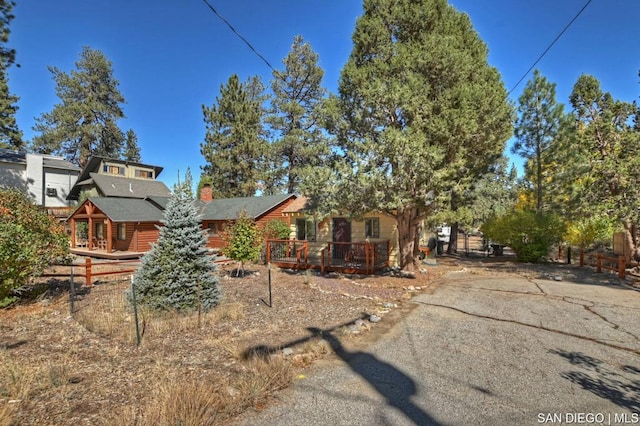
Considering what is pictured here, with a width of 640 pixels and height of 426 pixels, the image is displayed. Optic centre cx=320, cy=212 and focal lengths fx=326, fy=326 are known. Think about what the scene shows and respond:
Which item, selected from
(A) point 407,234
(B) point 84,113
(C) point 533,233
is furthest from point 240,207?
(B) point 84,113

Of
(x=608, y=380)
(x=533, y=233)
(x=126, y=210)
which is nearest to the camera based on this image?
(x=608, y=380)

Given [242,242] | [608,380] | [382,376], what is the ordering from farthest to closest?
[242,242]
[382,376]
[608,380]

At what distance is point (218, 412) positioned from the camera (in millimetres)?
3459

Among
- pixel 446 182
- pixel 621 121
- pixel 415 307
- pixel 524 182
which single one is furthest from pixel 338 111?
pixel 524 182

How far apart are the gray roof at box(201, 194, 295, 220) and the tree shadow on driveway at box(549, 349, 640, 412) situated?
19.0 m

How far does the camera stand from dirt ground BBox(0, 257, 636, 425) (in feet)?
12.0

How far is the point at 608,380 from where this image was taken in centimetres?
421

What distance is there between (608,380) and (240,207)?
70.4ft

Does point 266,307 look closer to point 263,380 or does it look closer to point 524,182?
point 263,380

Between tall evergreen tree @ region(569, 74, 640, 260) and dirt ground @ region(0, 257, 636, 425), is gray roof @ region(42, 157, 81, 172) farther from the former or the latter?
tall evergreen tree @ region(569, 74, 640, 260)

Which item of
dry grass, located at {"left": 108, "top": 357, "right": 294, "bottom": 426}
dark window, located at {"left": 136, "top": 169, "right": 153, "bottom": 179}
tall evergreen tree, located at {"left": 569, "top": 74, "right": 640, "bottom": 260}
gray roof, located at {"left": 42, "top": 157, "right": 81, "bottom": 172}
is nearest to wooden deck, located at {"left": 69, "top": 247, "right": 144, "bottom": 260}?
gray roof, located at {"left": 42, "top": 157, "right": 81, "bottom": 172}

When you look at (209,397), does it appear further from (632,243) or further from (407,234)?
(632,243)

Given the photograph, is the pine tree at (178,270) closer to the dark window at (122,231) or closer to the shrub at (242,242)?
the shrub at (242,242)

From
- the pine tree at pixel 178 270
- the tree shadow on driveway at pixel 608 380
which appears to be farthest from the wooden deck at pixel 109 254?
the tree shadow on driveway at pixel 608 380
